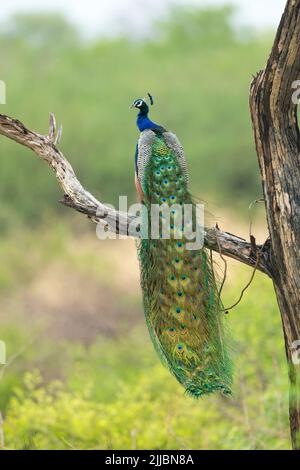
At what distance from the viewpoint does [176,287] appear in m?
4.94

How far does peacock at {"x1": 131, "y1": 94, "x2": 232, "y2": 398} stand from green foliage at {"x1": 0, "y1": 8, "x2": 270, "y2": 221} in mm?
15188

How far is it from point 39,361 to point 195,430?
6219mm

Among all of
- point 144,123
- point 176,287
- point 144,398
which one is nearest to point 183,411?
point 144,398

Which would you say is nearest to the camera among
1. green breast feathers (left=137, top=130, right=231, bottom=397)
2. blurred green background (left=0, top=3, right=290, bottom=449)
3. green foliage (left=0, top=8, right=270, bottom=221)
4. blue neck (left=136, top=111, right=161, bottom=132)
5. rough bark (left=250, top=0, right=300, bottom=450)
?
rough bark (left=250, top=0, right=300, bottom=450)

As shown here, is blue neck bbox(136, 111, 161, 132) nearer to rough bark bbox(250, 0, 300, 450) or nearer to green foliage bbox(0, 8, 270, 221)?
rough bark bbox(250, 0, 300, 450)

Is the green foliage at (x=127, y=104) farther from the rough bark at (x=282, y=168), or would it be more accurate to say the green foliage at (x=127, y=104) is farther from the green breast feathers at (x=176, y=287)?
the rough bark at (x=282, y=168)

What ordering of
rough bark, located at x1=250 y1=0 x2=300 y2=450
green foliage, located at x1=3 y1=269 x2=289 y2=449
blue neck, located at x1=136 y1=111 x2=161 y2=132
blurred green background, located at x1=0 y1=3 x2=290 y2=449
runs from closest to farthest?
1. rough bark, located at x1=250 y1=0 x2=300 y2=450
2. blue neck, located at x1=136 y1=111 x2=161 y2=132
3. green foliage, located at x1=3 y1=269 x2=289 y2=449
4. blurred green background, located at x1=0 y1=3 x2=290 y2=449

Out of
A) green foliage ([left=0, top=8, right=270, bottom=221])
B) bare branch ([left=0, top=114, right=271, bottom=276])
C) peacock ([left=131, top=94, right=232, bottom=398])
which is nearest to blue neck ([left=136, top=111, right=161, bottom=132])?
peacock ([left=131, top=94, right=232, bottom=398])

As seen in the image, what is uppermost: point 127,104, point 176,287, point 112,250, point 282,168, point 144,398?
point 127,104

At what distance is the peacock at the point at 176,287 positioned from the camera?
15.9ft

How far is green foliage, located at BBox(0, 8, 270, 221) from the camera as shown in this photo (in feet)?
72.3

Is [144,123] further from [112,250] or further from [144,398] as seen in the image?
[112,250]

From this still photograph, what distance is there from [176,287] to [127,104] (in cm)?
2073

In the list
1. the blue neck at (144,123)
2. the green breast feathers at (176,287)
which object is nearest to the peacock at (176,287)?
the green breast feathers at (176,287)
